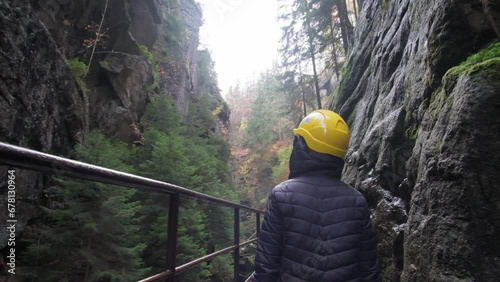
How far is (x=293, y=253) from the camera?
1975 millimetres

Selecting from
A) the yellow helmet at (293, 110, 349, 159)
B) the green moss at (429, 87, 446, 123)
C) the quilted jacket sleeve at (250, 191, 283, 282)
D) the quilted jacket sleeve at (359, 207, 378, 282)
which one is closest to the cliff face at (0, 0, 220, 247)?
the quilted jacket sleeve at (250, 191, 283, 282)

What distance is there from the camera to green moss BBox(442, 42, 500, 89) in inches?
73.1

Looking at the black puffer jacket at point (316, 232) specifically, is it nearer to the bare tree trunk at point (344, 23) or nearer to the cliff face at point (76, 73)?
the cliff face at point (76, 73)

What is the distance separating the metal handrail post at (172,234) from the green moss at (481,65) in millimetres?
2049

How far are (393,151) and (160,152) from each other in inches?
229

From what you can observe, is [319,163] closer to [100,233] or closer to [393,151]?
[393,151]

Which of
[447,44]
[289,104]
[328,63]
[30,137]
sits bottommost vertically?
[30,137]

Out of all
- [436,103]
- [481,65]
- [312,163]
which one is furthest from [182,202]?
[481,65]

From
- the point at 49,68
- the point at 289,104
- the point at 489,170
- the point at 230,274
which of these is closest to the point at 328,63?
the point at 289,104

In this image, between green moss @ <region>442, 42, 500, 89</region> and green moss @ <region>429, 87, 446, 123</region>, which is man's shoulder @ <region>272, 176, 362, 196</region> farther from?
green moss @ <region>442, 42, 500, 89</region>

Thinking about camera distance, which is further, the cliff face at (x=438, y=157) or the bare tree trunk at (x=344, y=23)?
the bare tree trunk at (x=344, y=23)

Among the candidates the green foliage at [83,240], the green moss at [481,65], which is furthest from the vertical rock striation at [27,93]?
the green moss at [481,65]

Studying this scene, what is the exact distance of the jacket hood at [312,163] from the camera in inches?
82.7

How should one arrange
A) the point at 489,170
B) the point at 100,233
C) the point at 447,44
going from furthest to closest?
the point at 100,233
the point at 447,44
the point at 489,170
